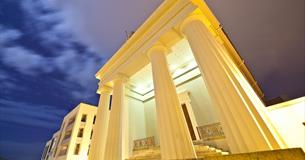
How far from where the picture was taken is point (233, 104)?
115 inches

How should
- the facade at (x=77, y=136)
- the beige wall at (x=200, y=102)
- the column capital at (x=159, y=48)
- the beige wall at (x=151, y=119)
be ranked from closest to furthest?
the column capital at (x=159, y=48) < the beige wall at (x=200, y=102) < the beige wall at (x=151, y=119) < the facade at (x=77, y=136)

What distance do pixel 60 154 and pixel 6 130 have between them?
43.4 m

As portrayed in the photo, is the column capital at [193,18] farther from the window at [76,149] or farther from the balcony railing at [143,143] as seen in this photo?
the window at [76,149]

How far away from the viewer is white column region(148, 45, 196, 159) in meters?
3.37

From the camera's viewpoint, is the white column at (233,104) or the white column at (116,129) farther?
the white column at (116,129)

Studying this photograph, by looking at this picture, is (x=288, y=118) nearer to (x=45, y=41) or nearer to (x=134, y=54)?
(x=134, y=54)

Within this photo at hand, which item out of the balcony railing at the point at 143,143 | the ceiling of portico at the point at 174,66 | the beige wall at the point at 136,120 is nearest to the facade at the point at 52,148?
the beige wall at the point at 136,120

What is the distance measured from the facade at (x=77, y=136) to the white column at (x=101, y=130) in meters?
13.9

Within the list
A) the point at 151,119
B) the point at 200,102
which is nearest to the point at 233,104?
the point at 200,102

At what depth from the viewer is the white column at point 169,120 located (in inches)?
133

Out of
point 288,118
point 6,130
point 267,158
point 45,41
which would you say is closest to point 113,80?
point 267,158

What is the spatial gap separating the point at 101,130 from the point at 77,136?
47.9 feet

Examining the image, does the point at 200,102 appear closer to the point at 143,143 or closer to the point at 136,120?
the point at 143,143

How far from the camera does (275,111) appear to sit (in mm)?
4855
